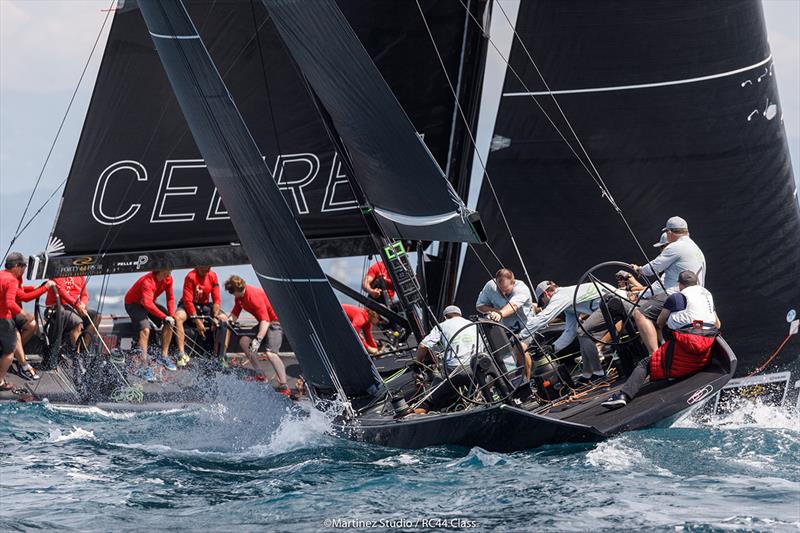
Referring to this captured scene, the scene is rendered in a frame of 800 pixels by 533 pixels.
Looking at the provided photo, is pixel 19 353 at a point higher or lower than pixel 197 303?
lower

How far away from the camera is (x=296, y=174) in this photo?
11.7 metres

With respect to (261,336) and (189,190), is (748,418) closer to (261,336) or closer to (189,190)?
(261,336)

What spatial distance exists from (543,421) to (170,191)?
4655 mm

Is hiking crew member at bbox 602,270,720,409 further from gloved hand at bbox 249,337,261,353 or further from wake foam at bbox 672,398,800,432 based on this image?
gloved hand at bbox 249,337,261,353

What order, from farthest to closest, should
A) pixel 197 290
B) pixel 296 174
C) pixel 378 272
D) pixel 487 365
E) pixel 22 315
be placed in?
pixel 378 272, pixel 197 290, pixel 22 315, pixel 296 174, pixel 487 365

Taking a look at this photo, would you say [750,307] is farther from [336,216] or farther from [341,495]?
[341,495]

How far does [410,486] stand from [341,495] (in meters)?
0.44

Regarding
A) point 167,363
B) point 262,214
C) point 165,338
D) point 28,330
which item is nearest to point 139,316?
point 165,338

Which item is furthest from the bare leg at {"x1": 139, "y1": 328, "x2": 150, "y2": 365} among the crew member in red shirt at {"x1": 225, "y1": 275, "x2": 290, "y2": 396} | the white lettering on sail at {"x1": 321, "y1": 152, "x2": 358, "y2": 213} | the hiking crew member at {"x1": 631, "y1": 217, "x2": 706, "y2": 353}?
the hiking crew member at {"x1": 631, "y1": 217, "x2": 706, "y2": 353}

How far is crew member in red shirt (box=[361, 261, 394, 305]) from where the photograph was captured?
12.5 m

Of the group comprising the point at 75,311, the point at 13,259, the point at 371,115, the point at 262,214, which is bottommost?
the point at 75,311

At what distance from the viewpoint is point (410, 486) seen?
312 inches

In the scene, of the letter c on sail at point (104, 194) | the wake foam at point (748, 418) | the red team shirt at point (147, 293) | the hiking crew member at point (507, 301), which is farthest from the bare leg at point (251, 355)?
the wake foam at point (748, 418)

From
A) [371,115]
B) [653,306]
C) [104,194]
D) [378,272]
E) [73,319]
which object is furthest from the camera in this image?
[378,272]
